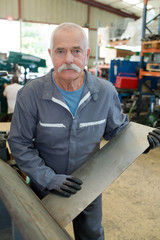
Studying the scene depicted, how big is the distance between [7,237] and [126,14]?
473 inches

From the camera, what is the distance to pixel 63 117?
112 centimetres

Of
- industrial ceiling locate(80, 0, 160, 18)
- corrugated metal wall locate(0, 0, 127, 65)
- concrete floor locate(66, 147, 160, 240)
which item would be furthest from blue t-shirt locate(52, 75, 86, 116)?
industrial ceiling locate(80, 0, 160, 18)

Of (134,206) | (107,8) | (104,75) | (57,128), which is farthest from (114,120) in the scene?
(107,8)

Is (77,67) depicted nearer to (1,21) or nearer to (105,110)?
(105,110)

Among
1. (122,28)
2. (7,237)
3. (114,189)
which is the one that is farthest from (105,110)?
(122,28)

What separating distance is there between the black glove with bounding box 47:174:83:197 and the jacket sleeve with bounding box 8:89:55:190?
0.03 m

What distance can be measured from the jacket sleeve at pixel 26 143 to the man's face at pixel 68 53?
0.72 feet

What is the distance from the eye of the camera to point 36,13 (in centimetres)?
903

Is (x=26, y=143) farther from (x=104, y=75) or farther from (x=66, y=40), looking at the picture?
(x=104, y=75)

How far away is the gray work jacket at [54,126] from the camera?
3.52 ft

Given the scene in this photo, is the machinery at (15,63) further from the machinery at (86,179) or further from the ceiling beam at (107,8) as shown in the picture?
the ceiling beam at (107,8)

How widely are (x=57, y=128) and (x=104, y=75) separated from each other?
5197mm

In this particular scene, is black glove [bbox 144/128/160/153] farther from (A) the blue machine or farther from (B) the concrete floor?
Answer: (A) the blue machine

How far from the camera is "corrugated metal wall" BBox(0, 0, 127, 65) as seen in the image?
8.58 metres
